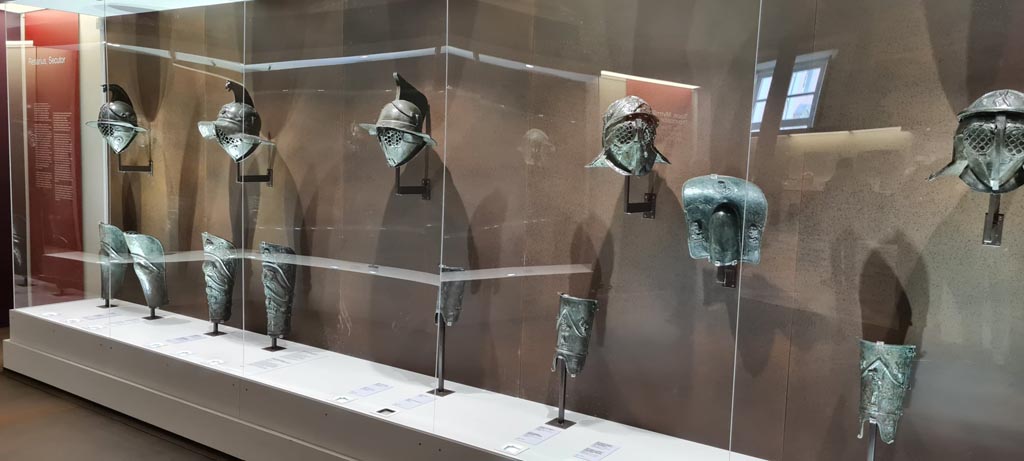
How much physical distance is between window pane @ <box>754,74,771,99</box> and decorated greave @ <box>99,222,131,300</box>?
463 cm

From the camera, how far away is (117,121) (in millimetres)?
4816

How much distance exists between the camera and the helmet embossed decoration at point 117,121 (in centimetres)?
483

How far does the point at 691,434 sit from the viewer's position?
281 cm

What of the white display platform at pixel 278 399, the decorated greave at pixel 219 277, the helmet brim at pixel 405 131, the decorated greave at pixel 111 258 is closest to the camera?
the white display platform at pixel 278 399

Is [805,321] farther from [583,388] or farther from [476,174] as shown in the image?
[476,174]

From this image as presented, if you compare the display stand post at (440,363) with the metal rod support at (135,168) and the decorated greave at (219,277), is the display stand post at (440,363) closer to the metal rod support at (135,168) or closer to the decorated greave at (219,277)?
the decorated greave at (219,277)

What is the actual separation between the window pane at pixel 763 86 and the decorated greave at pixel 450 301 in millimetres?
1634

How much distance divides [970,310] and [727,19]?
137cm

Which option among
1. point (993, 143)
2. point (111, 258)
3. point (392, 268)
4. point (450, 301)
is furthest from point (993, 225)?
point (111, 258)

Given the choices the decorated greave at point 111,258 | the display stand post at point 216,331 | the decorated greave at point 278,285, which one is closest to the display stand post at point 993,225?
the decorated greave at point 278,285

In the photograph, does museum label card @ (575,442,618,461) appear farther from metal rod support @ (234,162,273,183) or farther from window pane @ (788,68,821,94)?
metal rod support @ (234,162,273,183)

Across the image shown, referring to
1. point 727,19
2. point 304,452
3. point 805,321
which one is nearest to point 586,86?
point 727,19

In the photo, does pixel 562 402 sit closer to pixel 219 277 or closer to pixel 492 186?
pixel 492 186

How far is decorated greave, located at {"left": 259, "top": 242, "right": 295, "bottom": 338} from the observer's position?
4180 mm
